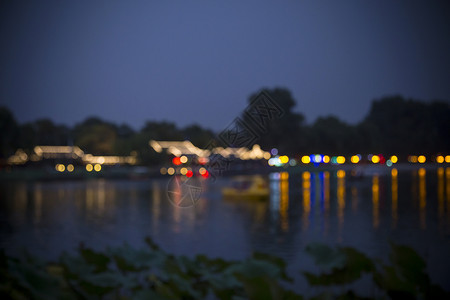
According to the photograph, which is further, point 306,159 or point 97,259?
point 306,159

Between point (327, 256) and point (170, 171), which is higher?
point (170, 171)

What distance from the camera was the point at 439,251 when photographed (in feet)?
43.5

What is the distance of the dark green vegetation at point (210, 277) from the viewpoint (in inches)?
→ 165

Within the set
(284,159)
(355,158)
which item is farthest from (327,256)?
(355,158)

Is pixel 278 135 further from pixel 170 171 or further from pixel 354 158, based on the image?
pixel 170 171

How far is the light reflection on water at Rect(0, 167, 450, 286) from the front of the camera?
47.4 ft

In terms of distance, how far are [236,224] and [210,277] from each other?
1364cm

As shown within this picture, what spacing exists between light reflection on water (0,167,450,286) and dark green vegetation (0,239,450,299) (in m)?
5.44

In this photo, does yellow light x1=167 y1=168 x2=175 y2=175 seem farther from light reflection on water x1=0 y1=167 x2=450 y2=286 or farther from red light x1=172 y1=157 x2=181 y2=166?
light reflection on water x1=0 y1=167 x2=450 y2=286

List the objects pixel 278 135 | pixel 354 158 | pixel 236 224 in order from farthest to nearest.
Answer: pixel 354 158, pixel 278 135, pixel 236 224

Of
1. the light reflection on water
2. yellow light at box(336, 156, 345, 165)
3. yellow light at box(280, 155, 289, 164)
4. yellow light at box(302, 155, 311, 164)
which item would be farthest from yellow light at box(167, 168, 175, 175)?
yellow light at box(336, 156, 345, 165)

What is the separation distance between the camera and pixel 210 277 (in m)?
5.48

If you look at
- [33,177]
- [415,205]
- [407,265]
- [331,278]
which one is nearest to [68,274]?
[331,278]

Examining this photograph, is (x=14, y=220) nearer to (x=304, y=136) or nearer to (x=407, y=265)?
(x=407, y=265)
